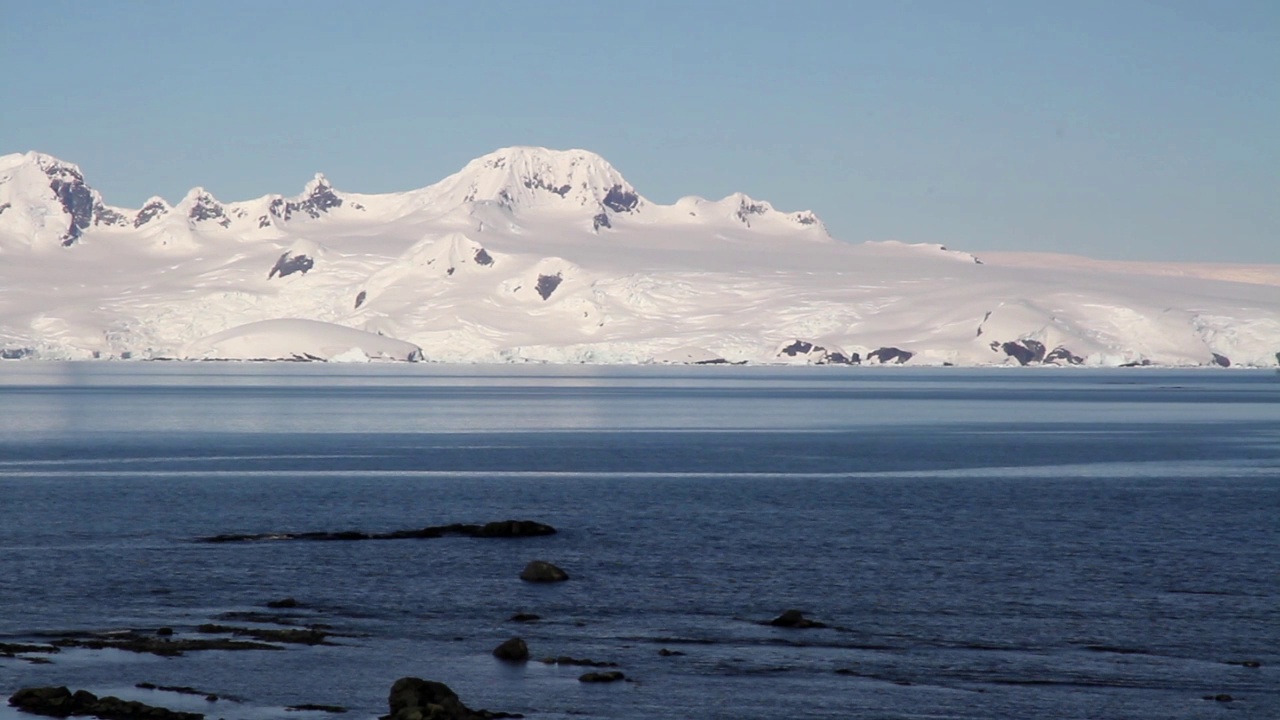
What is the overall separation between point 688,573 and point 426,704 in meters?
16.6

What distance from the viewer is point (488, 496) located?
62625 millimetres

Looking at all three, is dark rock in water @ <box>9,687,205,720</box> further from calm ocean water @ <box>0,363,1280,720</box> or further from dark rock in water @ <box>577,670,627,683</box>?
dark rock in water @ <box>577,670,627,683</box>

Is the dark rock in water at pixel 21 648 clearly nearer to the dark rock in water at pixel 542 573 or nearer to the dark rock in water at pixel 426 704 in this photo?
the dark rock in water at pixel 426 704

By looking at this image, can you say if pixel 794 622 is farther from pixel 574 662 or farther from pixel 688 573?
pixel 688 573

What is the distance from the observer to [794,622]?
32.6 m

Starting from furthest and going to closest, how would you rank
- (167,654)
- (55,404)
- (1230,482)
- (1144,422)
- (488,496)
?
(55,404) < (1144,422) < (1230,482) < (488,496) < (167,654)

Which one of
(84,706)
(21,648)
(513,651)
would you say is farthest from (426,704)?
(21,648)

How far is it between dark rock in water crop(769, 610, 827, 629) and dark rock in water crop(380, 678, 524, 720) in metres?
9.37

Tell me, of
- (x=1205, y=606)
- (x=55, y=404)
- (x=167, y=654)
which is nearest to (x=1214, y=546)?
(x=1205, y=606)

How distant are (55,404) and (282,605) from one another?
123171 mm

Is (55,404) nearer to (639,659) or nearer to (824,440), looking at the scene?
(824,440)

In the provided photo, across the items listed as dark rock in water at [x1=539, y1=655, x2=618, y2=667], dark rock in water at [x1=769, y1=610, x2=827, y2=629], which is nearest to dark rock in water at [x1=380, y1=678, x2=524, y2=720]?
dark rock in water at [x1=539, y1=655, x2=618, y2=667]

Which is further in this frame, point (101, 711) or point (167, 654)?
point (167, 654)

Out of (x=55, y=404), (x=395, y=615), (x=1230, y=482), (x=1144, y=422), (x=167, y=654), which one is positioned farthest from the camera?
(x=55, y=404)
